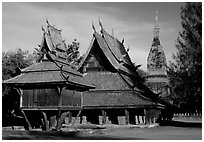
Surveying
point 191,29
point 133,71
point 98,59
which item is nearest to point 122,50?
point 133,71

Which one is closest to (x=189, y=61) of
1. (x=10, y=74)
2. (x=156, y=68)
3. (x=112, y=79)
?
(x=112, y=79)

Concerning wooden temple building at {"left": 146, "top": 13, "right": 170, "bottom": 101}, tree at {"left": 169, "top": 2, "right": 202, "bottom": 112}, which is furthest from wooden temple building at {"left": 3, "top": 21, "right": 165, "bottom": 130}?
wooden temple building at {"left": 146, "top": 13, "right": 170, "bottom": 101}

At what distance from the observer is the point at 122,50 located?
39000mm

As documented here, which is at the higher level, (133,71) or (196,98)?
(133,71)

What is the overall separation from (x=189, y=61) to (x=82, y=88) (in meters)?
8.54

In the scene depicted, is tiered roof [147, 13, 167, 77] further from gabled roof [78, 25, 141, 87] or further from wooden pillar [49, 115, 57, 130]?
wooden pillar [49, 115, 57, 130]

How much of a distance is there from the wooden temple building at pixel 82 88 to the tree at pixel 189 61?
263 centimetres

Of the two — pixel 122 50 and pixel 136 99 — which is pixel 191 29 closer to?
pixel 136 99

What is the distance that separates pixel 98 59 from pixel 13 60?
363 inches

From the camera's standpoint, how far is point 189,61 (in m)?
25.6

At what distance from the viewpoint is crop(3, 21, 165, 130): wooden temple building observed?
77.8ft

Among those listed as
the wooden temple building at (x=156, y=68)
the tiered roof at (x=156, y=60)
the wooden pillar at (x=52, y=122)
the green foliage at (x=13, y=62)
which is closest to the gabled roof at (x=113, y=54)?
the green foliage at (x=13, y=62)

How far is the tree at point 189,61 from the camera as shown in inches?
990

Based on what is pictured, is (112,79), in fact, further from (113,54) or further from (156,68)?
(156,68)
